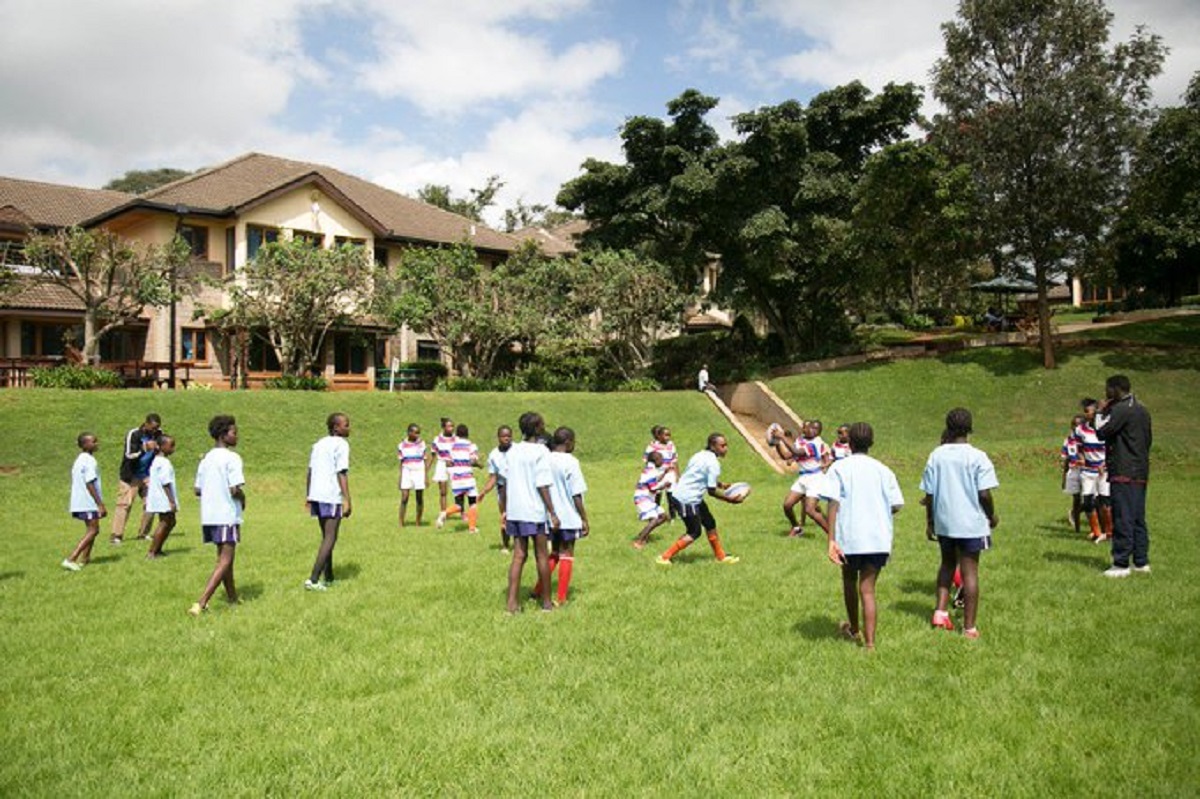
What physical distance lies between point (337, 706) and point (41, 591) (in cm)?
598

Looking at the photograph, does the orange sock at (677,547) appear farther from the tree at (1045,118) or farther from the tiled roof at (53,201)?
the tiled roof at (53,201)

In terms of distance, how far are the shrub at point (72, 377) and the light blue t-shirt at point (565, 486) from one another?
22.0 meters

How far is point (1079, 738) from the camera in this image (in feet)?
17.1

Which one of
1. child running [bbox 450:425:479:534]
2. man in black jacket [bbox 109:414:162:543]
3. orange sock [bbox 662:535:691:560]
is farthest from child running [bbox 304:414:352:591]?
man in black jacket [bbox 109:414:162:543]

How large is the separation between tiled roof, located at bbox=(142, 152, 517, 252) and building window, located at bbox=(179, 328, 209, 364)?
4.75m

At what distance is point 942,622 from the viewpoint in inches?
306

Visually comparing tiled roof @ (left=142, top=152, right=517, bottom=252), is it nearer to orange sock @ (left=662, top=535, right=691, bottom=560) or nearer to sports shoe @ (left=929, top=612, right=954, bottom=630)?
orange sock @ (left=662, top=535, right=691, bottom=560)

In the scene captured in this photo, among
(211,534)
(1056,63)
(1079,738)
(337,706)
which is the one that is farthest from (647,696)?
(1056,63)

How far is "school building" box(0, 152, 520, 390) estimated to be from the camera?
104 ft

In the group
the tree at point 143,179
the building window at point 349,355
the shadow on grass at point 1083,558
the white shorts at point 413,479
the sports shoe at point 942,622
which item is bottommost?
the shadow on grass at point 1083,558

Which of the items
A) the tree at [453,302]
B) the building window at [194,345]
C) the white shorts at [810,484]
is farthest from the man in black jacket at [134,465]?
the building window at [194,345]

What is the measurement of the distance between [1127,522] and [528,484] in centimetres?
686

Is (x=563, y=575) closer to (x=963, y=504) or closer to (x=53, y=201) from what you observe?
(x=963, y=504)

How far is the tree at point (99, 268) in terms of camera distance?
25875 mm
